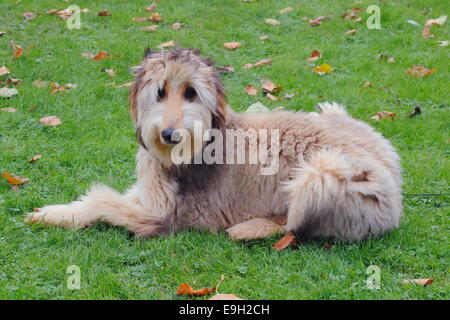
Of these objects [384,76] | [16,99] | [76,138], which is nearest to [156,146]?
[76,138]

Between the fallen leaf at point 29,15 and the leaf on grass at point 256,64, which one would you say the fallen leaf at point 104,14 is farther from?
the leaf on grass at point 256,64

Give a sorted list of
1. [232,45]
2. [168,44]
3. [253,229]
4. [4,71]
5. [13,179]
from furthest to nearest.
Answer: [232,45] < [168,44] < [4,71] < [13,179] < [253,229]

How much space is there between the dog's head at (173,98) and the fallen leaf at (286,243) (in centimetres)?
92

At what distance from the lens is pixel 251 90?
767cm

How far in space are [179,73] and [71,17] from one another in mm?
6167

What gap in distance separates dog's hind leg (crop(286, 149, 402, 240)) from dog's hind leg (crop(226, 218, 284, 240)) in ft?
0.55

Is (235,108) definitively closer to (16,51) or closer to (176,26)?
(176,26)

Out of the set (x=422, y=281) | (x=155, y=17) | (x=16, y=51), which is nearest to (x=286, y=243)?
(x=422, y=281)

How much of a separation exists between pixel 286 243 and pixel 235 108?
304cm

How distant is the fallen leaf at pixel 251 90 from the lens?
25.0 ft

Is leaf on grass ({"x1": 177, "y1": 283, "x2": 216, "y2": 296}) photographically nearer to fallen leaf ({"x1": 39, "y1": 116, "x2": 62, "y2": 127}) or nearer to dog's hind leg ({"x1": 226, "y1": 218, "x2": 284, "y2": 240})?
dog's hind leg ({"x1": 226, "y1": 218, "x2": 284, "y2": 240})

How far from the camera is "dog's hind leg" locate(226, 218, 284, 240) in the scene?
464cm

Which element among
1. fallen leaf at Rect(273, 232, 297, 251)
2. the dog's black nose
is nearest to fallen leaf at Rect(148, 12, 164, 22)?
the dog's black nose
